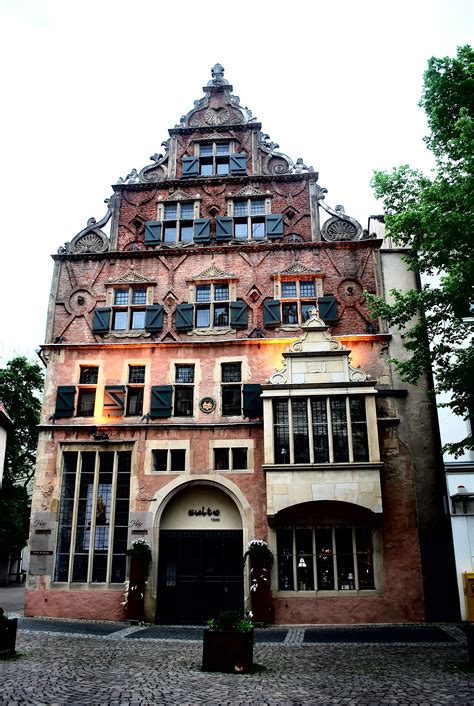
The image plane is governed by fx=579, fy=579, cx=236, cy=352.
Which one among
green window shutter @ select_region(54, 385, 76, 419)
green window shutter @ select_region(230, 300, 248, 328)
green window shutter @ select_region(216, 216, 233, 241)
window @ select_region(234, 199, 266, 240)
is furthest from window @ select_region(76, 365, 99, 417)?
window @ select_region(234, 199, 266, 240)

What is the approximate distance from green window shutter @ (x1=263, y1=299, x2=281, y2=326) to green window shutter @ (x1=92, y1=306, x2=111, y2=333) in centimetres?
636

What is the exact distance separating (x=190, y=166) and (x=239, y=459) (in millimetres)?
13279

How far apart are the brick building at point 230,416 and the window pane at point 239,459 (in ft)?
0.38

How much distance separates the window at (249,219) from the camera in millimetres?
24578

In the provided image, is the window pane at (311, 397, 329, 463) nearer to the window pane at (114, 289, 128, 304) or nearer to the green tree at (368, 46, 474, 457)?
the green tree at (368, 46, 474, 457)

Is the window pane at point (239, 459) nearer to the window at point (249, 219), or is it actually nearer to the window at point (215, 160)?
the window at point (249, 219)

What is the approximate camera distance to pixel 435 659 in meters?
12.6

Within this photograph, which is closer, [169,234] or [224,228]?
[224,228]

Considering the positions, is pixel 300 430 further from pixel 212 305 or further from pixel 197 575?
pixel 212 305

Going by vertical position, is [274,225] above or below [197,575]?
above

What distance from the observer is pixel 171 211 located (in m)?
25.3

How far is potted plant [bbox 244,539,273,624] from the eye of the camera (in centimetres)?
1895

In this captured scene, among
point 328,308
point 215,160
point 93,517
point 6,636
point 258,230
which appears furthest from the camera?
point 215,160

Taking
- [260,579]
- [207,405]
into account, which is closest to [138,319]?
[207,405]
